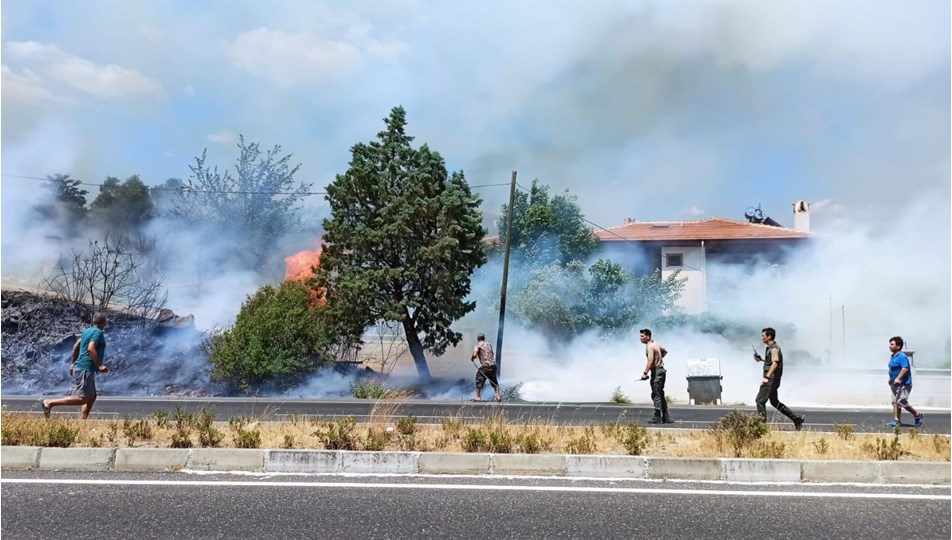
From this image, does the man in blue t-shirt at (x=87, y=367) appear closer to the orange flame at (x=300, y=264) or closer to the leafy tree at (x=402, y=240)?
the leafy tree at (x=402, y=240)

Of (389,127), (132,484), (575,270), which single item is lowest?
(132,484)

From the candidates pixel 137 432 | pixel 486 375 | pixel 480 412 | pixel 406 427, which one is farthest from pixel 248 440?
pixel 486 375

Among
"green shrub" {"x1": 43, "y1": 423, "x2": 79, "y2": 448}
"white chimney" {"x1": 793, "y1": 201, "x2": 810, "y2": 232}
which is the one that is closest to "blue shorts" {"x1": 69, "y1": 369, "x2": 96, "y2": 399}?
"green shrub" {"x1": 43, "y1": 423, "x2": 79, "y2": 448}

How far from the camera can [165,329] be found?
23.1m

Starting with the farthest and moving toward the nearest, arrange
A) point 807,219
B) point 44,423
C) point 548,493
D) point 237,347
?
point 807,219 < point 237,347 < point 44,423 < point 548,493

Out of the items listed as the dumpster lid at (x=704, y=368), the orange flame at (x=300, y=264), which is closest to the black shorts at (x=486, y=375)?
the dumpster lid at (x=704, y=368)

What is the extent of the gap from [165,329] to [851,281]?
2567cm

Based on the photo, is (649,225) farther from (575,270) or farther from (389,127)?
(389,127)

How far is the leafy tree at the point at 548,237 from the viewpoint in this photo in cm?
3102

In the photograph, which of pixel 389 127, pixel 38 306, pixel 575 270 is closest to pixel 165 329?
pixel 38 306

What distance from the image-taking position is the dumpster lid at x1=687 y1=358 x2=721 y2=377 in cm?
1786

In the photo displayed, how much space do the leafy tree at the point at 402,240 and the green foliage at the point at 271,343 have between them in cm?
110

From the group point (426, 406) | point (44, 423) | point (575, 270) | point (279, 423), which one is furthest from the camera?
point (575, 270)

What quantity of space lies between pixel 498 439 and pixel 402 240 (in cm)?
1525
